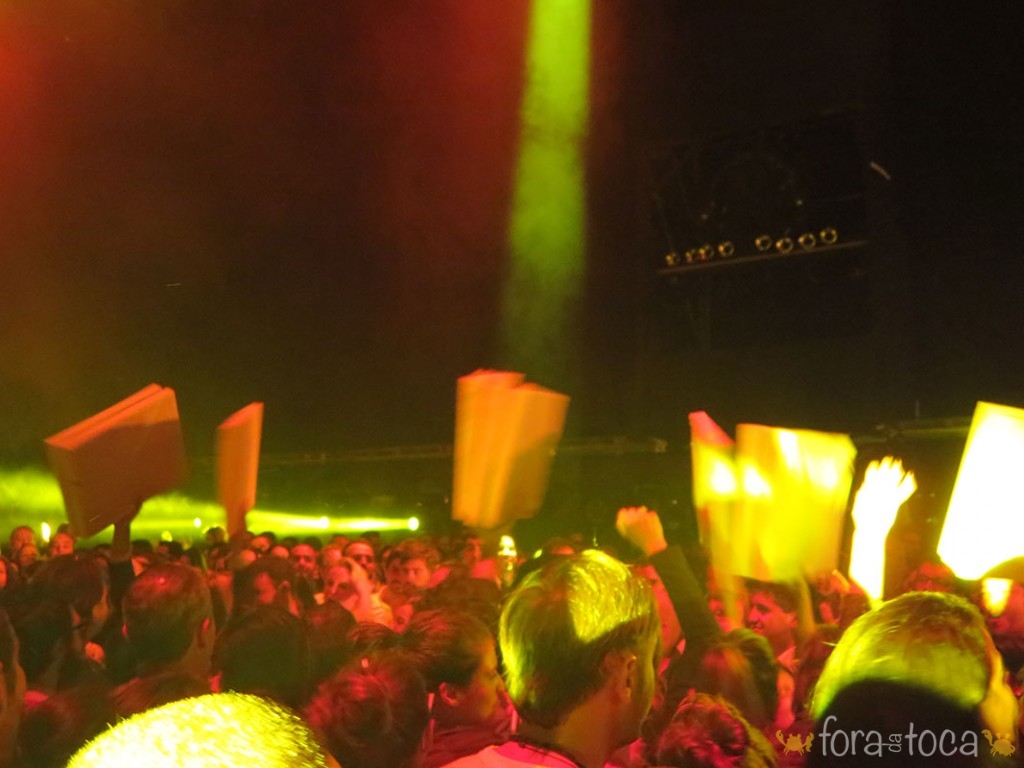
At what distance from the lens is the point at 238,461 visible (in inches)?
211

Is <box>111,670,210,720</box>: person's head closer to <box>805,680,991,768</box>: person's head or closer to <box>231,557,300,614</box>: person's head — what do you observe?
<box>805,680,991,768</box>: person's head

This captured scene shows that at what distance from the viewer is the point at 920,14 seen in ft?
31.9

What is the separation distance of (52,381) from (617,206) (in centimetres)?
604

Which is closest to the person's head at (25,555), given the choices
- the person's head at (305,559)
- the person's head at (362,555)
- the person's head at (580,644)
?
the person's head at (305,559)

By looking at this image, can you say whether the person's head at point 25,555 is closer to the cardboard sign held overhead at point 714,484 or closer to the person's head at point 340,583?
the person's head at point 340,583

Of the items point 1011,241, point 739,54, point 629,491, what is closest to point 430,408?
point 629,491

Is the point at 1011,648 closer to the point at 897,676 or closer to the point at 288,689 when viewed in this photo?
the point at 897,676

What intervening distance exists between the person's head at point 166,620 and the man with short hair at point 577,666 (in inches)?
69.1

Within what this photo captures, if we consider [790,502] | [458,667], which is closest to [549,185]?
[790,502]

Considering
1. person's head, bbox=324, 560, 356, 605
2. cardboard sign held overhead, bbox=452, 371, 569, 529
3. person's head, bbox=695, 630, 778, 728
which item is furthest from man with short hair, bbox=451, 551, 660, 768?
person's head, bbox=324, 560, 356, 605

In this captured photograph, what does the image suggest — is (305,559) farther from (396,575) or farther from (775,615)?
(775,615)

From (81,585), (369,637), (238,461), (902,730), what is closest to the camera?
(902,730)

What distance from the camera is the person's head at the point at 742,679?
10.4 ft

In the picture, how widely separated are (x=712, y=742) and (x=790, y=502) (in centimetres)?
236
